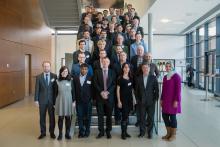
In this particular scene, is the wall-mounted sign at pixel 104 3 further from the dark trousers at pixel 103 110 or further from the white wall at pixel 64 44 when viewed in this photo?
the dark trousers at pixel 103 110

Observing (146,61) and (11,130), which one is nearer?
(146,61)

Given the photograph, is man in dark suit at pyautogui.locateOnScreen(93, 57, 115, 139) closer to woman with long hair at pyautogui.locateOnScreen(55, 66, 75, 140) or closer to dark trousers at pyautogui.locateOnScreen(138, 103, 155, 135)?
woman with long hair at pyautogui.locateOnScreen(55, 66, 75, 140)

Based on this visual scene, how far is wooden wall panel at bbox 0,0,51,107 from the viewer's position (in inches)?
372

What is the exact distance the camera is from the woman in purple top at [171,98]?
5170mm

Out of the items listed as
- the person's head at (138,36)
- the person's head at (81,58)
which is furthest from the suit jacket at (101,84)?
the person's head at (138,36)

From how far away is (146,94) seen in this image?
209 inches

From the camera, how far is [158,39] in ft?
68.7

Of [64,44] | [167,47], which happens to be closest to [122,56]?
[64,44]

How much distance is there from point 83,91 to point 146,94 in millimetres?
1198

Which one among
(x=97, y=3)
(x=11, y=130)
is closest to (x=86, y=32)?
(x=11, y=130)

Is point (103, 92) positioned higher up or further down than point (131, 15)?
further down

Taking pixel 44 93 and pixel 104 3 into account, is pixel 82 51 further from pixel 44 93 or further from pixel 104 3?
pixel 104 3

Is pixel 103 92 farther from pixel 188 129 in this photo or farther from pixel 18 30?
pixel 18 30

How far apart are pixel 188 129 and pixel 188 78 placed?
11.8m
